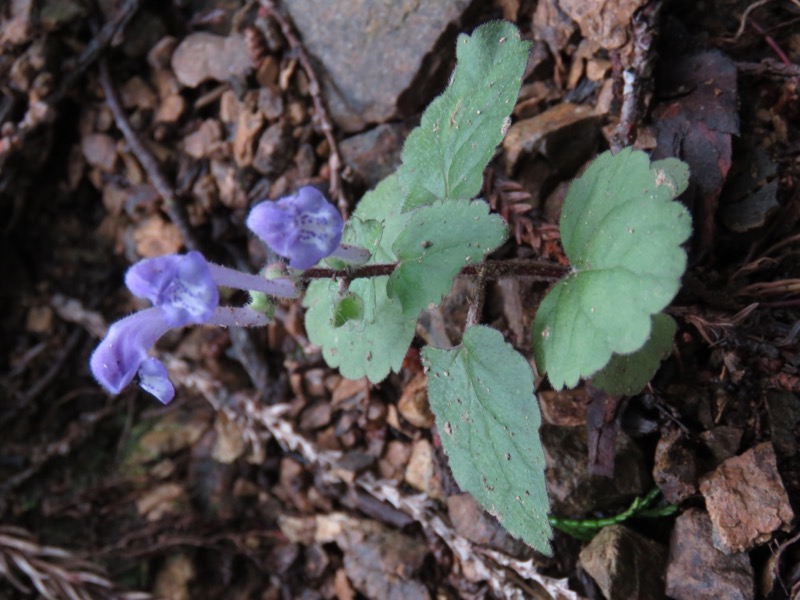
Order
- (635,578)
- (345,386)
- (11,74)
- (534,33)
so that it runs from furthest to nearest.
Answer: (11,74) → (345,386) → (534,33) → (635,578)

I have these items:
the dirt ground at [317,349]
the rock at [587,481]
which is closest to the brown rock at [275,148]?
the dirt ground at [317,349]

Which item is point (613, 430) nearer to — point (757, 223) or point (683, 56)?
point (757, 223)

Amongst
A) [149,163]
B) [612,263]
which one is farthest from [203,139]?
[612,263]

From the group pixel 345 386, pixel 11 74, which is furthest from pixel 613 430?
pixel 11 74

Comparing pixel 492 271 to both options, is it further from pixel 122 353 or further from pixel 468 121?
pixel 122 353

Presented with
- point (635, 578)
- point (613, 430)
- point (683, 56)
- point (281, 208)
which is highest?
point (281, 208)

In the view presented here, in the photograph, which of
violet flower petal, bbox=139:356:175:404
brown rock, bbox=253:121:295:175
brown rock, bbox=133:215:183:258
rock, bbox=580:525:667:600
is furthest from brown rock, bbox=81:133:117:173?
rock, bbox=580:525:667:600

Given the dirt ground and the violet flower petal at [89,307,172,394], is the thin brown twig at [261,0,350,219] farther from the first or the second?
the violet flower petal at [89,307,172,394]
